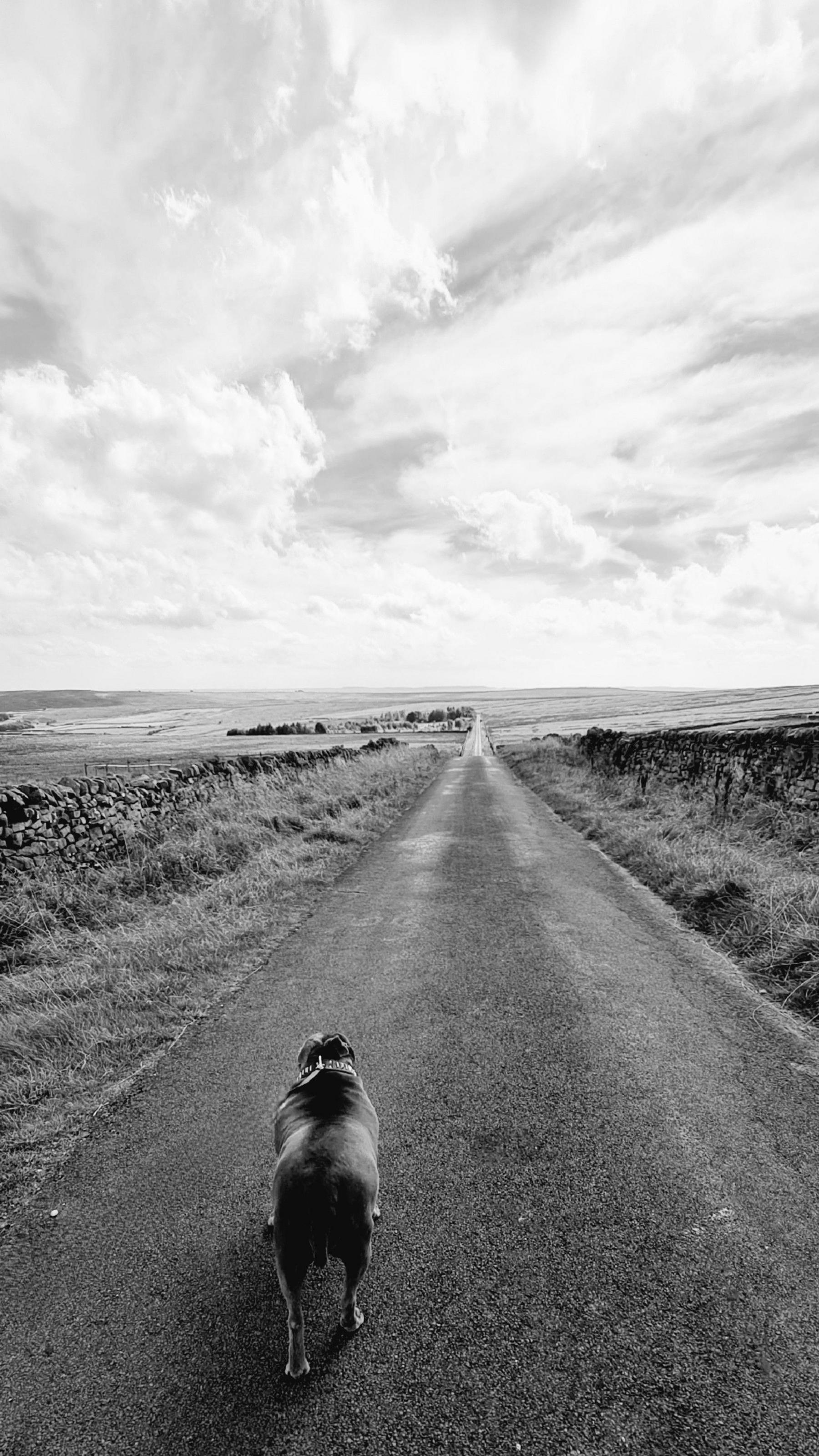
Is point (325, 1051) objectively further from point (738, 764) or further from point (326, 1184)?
point (738, 764)

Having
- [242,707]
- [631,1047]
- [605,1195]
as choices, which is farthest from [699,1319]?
[242,707]

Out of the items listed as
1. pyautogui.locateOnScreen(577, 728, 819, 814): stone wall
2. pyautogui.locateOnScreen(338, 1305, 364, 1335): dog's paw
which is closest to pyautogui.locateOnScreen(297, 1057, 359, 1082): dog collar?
pyautogui.locateOnScreen(338, 1305, 364, 1335): dog's paw

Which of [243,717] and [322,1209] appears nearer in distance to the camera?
[322,1209]

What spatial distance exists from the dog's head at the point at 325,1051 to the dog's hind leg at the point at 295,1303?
1.09m

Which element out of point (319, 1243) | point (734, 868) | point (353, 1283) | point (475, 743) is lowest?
point (475, 743)

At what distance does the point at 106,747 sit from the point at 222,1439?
49709 millimetres

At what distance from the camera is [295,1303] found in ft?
8.80

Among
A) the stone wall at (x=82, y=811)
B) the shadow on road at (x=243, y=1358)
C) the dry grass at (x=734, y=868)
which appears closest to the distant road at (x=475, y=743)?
the dry grass at (x=734, y=868)

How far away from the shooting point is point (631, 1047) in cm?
531

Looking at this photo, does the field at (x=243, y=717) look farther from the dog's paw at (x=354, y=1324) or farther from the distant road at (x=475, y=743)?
the dog's paw at (x=354, y=1324)

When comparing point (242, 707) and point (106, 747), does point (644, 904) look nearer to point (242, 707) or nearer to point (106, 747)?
point (106, 747)

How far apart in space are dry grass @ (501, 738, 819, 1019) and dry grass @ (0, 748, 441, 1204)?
5.74m

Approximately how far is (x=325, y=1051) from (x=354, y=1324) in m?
1.24

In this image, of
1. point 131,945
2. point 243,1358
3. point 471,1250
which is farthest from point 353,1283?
point 131,945
